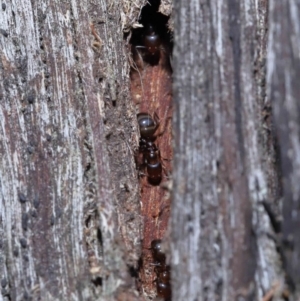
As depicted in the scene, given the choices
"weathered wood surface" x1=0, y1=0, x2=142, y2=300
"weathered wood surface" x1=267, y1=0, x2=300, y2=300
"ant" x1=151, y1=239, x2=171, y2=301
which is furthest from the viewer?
"ant" x1=151, y1=239, x2=171, y2=301

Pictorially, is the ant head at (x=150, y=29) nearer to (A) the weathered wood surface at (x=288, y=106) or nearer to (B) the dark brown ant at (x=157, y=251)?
(B) the dark brown ant at (x=157, y=251)

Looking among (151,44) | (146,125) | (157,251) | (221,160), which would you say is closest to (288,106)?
(221,160)

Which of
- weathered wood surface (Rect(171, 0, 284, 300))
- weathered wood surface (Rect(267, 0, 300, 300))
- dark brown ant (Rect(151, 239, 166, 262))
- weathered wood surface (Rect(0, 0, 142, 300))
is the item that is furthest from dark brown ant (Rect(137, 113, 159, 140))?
weathered wood surface (Rect(267, 0, 300, 300))

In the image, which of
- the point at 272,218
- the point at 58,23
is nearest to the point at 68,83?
the point at 58,23

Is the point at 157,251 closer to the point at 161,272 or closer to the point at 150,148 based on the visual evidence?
the point at 161,272

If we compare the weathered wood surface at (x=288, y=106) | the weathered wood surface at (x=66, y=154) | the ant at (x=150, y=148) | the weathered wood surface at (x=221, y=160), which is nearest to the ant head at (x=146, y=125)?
the ant at (x=150, y=148)

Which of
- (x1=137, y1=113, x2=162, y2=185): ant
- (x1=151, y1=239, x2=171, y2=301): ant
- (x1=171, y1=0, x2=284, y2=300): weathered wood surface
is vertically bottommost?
(x1=151, y1=239, x2=171, y2=301): ant

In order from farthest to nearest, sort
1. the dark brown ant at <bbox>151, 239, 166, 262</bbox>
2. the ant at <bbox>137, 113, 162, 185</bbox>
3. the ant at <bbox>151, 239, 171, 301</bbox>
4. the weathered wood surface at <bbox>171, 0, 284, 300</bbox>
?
the ant at <bbox>137, 113, 162, 185</bbox>, the dark brown ant at <bbox>151, 239, 166, 262</bbox>, the ant at <bbox>151, 239, 171, 301</bbox>, the weathered wood surface at <bbox>171, 0, 284, 300</bbox>

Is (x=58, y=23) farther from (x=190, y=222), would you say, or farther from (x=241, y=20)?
(x=190, y=222)

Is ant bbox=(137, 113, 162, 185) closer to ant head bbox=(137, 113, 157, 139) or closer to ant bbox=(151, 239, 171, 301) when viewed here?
ant head bbox=(137, 113, 157, 139)
